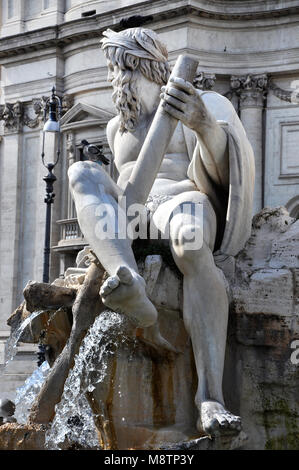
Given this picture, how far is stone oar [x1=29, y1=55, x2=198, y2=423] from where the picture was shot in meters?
5.57

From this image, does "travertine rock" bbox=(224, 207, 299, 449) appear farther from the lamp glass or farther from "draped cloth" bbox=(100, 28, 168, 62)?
the lamp glass

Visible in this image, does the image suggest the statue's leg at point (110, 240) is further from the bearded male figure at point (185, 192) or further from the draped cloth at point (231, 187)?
the draped cloth at point (231, 187)

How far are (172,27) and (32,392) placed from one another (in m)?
18.8

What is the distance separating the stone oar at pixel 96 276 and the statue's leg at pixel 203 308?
1.03 ft

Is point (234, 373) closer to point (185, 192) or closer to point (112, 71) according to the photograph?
point (185, 192)

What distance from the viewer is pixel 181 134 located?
636cm

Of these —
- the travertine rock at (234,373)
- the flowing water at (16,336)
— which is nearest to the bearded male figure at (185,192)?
the travertine rock at (234,373)

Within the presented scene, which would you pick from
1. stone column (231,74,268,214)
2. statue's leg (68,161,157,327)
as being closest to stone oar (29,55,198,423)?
statue's leg (68,161,157,327)

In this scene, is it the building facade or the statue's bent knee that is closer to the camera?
the statue's bent knee

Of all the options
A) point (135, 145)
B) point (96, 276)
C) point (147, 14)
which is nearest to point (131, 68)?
point (135, 145)

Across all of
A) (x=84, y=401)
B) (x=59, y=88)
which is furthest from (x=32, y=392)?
(x=59, y=88)

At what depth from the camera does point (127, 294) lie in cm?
492

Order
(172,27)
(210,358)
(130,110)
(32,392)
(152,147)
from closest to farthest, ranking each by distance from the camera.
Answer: (210,358), (152,147), (130,110), (32,392), (172,27)

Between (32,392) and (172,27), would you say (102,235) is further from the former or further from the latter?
(172,27)
